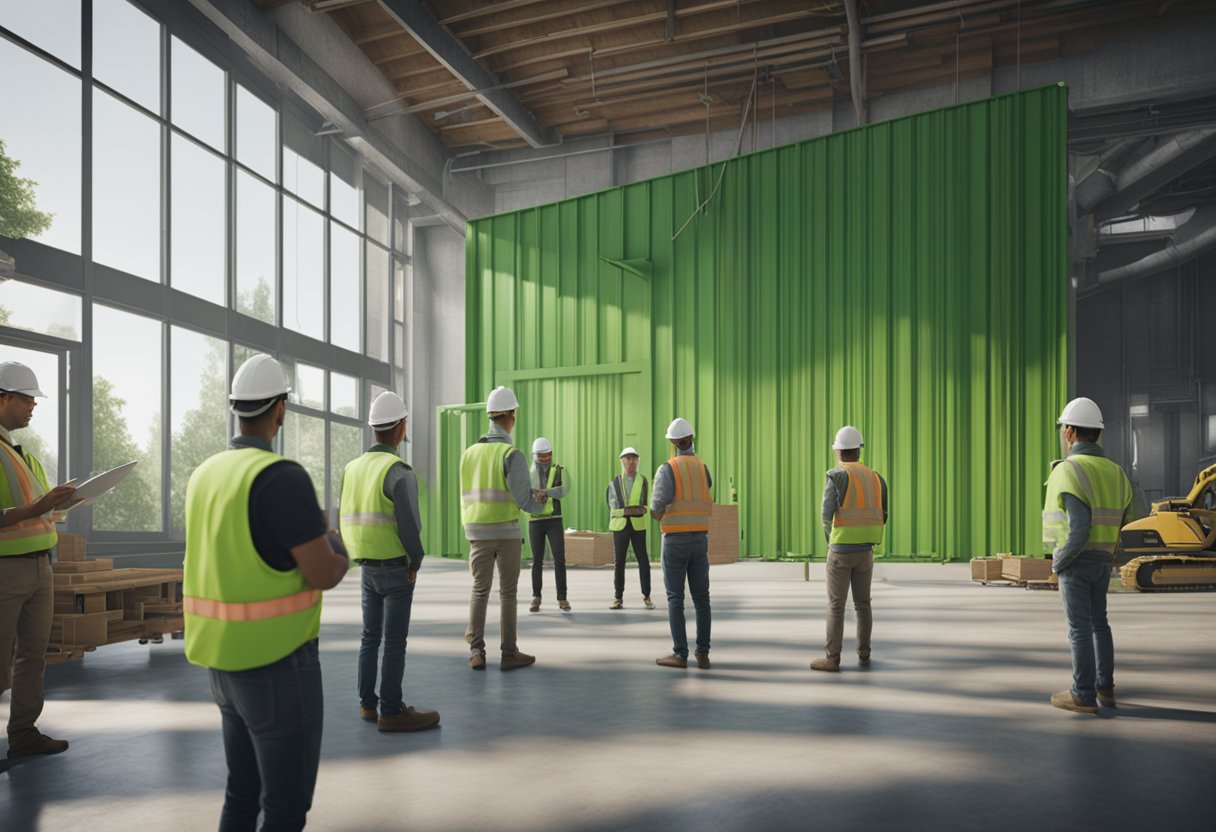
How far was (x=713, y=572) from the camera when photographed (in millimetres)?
18125

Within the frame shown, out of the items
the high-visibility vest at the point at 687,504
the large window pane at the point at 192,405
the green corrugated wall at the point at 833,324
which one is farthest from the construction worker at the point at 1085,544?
the large window pane at the point at 192,405

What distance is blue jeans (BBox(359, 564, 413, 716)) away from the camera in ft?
18.2

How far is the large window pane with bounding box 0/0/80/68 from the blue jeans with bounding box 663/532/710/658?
38.0 feet

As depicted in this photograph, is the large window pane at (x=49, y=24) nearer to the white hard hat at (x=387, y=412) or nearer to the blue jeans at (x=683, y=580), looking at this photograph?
the white hard hat at (x=387, y=412)

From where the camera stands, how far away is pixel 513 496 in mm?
7117

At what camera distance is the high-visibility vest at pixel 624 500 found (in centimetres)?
1176

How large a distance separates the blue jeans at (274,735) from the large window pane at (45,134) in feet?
40.9

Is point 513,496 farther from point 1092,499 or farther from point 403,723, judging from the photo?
point 1092,499

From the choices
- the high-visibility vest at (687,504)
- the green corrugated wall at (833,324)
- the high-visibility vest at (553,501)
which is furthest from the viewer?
the green corrugated wall at (833,324)

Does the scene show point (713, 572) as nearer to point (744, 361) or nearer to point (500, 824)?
point (744, 361)

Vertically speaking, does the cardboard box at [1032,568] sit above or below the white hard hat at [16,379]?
below

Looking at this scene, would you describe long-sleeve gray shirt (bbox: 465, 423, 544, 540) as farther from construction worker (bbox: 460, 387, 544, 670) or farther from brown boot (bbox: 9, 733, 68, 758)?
brown boot (bbox: 9, 733, 68, 758)

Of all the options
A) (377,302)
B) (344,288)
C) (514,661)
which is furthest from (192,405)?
(514,661)

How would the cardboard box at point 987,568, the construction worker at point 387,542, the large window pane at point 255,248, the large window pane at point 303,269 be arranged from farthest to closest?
the large window pane at point 303,269, the large window pane at point 255,248, the cardboard box at point 987,568, the construction worker at point 387,542
